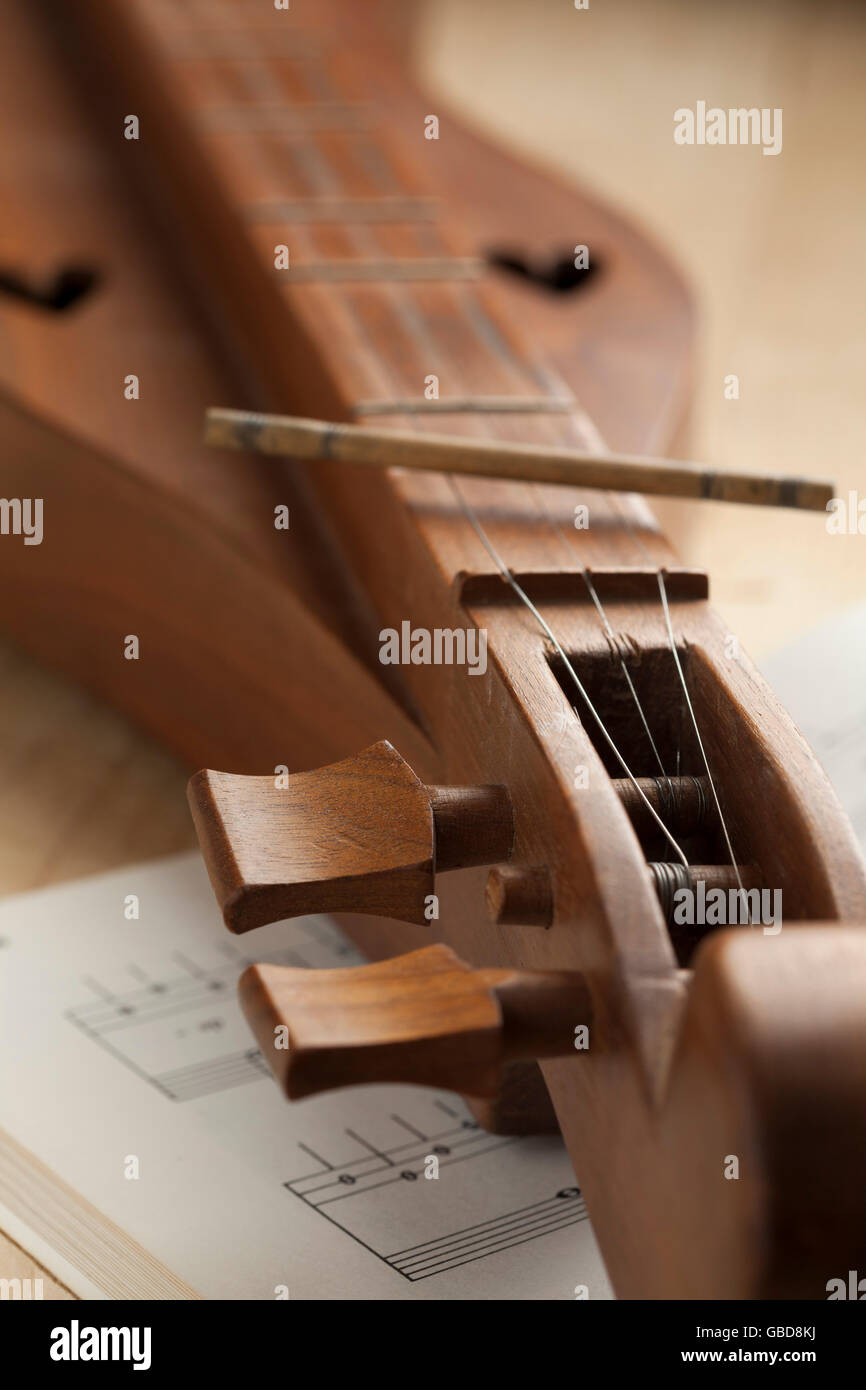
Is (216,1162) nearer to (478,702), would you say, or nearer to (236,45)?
(478,702)

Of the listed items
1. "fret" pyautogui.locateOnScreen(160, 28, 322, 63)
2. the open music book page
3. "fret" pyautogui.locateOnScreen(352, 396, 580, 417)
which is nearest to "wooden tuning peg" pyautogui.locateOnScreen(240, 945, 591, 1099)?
the open music book page

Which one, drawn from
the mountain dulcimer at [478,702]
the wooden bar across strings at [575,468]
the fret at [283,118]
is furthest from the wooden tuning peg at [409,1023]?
the fret at [283,118]

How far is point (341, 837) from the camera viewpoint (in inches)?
24.6

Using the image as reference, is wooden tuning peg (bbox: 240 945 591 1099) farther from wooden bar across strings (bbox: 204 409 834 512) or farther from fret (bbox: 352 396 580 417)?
fret (bbox: 352 396 580 417)

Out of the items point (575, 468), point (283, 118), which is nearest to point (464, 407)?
point (575, 468)

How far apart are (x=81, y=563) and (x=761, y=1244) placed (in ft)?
2.53

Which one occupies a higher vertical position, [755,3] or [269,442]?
[755,3]

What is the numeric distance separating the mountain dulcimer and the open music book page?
0.05 m

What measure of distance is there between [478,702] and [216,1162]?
0.84 ft

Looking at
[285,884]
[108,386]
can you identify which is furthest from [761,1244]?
[108,386]

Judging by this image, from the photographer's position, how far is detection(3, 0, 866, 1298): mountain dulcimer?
470 mm

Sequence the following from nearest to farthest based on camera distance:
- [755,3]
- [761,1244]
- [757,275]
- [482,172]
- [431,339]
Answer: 1. [761,1244]
2. [431,339]
3. [482,172]
4. [757,275]
5. [755,3]

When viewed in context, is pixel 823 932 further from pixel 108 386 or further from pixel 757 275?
pixel 757 275

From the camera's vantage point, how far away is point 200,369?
45.1 inches
